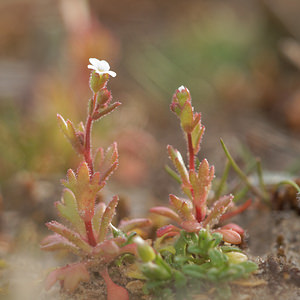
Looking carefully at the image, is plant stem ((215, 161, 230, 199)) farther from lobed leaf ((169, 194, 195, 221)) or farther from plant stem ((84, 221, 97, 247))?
plant stem ((84, 221, 97, 247))

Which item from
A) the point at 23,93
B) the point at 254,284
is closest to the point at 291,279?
the point at 254,284

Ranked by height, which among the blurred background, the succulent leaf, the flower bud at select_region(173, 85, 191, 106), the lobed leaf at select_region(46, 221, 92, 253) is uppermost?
the flower bud at select_region(173, 85, 191, 106)

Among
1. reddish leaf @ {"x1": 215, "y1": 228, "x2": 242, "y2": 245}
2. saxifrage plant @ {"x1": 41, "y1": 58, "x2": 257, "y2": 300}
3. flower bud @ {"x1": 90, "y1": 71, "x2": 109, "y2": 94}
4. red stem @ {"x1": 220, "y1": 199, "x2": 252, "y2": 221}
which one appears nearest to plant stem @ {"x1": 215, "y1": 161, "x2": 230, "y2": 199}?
red stem @ {"x1": 220, "y1": 199, "x2": 252, "y2": 221}

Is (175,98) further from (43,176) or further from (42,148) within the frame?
(42,148)

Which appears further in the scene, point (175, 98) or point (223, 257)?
point (175, 98)

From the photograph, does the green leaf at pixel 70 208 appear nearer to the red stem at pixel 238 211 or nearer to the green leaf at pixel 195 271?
the green leaf at pixel 195 271

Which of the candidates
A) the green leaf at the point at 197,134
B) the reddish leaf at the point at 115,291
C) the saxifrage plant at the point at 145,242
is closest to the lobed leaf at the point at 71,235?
the saxifrage plant at the point at 145,242
